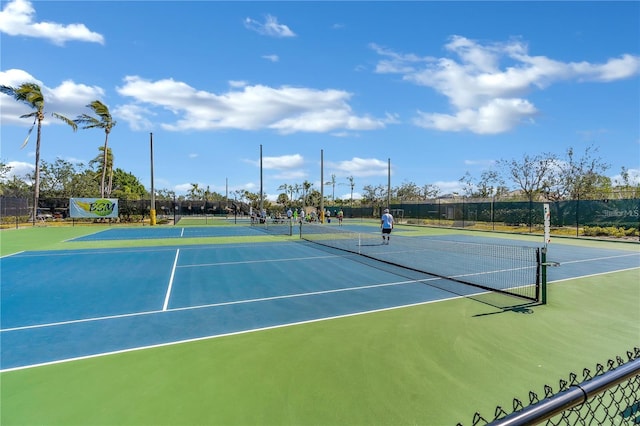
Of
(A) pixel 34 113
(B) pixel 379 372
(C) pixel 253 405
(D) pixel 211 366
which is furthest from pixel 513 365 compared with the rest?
(A) pixel 34 113

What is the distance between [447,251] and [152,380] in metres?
13.7

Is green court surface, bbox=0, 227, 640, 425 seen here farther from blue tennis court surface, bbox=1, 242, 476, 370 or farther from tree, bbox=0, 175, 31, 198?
tree, bbox=0, 175, 31, 198

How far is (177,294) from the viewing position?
8523 mm

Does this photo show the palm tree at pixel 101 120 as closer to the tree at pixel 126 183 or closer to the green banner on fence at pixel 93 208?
the green banner on fence at pixel 93 208

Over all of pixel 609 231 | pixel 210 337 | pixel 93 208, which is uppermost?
pixel 93 208

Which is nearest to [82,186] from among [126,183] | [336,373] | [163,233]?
[163,233]

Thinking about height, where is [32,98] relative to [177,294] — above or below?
above

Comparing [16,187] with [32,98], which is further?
[16,187]

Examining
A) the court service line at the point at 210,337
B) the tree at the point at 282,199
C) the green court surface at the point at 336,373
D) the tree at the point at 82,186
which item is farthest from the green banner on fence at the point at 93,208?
the tree at the point at 282,199

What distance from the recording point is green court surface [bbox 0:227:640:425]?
3676 millimetres

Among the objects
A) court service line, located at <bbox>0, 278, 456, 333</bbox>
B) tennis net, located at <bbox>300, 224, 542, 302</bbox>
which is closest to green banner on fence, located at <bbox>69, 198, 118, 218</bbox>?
tennis net, located at <bbox>300, 224, 542, 302</bbox>

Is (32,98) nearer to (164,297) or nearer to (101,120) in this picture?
(101,120)

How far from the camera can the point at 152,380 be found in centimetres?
436

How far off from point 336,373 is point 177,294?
5392mm
